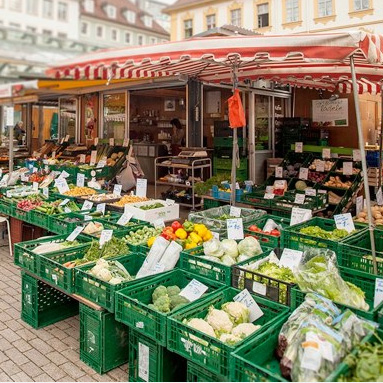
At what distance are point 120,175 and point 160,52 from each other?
247 inches

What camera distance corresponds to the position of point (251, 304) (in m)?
2.94

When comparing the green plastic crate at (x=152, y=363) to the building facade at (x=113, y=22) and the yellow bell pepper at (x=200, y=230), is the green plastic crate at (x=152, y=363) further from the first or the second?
the building facade at (x=113, y=22)

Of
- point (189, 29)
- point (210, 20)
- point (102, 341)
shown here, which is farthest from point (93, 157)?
point (210, 20)

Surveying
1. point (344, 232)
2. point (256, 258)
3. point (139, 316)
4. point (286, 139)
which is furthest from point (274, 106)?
point (139, 316)

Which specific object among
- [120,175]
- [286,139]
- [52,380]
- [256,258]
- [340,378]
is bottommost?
[52,380]

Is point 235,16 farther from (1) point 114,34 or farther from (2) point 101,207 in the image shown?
(1) point 114,34

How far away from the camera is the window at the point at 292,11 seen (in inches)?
942

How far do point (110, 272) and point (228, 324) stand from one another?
1.19 metres

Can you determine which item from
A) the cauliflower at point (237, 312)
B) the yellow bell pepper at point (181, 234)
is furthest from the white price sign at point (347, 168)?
the cauliflower at point (237, 312)

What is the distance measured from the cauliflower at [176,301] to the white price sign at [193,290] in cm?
8

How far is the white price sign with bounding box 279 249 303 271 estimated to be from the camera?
332 cm

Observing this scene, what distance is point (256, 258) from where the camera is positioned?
3533 millimetres

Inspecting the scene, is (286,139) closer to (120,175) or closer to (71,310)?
(120,175)

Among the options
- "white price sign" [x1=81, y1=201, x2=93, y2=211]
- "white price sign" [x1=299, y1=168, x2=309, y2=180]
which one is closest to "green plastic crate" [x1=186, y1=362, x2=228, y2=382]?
"white price sign" [x1=81, y1=201, x2=93, y2=211]
